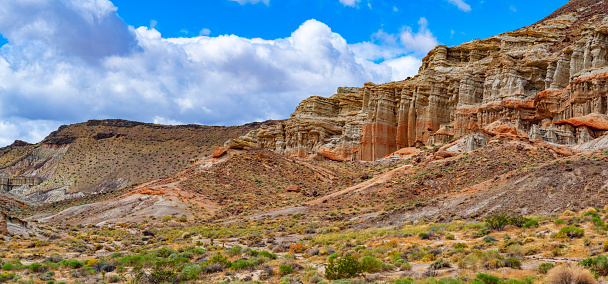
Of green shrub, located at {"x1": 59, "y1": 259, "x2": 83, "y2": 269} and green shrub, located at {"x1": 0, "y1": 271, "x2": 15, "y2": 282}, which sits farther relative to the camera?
green shrub, located at {"x1": 59, "y1": 259, "x2": 83, "y2": 269}

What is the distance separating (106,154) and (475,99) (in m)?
84.0

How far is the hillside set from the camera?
99.2 metres

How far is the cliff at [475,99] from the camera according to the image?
53625 millimetres

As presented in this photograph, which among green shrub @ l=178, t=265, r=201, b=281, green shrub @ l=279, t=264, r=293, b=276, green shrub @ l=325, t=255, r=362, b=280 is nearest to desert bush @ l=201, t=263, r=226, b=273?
green shrub @ l=178, t=265, r=201, b=281

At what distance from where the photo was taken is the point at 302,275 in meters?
17.5

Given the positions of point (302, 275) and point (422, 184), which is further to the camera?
point (422, 184)

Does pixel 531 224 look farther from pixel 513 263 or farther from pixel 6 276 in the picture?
pixel 6 276

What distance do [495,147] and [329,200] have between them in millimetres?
→ 16238

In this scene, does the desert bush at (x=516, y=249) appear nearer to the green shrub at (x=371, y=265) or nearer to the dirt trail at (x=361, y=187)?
the green shrub at (x=371, y=265)

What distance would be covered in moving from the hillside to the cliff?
103 ft

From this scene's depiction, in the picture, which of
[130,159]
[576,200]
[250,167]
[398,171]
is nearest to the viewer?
[576,200]

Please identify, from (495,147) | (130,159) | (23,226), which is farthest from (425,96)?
(130,159)

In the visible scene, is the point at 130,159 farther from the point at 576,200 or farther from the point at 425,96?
the point at 576,200

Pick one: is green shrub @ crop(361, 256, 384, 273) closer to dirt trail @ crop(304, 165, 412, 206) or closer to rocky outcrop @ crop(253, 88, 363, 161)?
dirt trail @ crop(304, 165, 412, 206)
